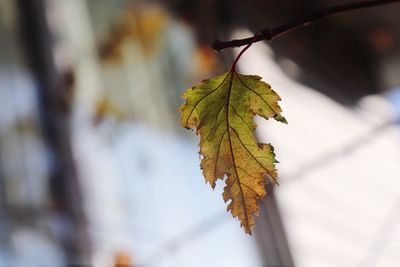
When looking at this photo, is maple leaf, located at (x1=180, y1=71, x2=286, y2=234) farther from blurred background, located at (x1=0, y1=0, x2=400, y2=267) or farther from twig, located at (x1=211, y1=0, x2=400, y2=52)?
blurred background, located at (x1=0, y1=0, x2=400, y2=267)

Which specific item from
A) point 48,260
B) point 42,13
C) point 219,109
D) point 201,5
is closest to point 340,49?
point 201,5

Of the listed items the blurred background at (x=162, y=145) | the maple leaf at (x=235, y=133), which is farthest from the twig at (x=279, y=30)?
the blurred background at (x=162, y=145)

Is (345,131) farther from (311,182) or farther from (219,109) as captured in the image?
(219,109)

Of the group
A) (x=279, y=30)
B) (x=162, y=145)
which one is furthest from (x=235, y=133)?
(x=162, y=145)

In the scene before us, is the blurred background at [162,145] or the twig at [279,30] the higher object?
the blurred background at [162,145]

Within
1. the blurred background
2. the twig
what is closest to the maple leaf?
the twig

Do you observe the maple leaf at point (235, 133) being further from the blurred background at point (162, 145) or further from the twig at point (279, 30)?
the blurred background at point (162, 145)
